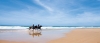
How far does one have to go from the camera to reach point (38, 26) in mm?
26406

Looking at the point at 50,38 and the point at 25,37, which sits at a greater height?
the point at 25,37

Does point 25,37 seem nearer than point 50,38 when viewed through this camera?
No
